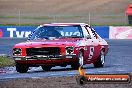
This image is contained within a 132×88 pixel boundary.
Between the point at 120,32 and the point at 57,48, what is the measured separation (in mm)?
28441

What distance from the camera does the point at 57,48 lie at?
16.8 m

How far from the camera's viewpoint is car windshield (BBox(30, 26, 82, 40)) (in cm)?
1792

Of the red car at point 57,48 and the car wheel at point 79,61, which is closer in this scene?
the red car at point 57,48

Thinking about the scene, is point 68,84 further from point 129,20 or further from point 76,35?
point 129,20

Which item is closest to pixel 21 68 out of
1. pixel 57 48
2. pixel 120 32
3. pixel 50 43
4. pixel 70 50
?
pixel 50 43

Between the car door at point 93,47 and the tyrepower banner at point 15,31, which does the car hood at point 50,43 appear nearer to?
the car door at point 93,47

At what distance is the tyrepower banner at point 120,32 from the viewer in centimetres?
4427

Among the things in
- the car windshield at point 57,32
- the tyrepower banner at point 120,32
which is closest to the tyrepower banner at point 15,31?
the tyrepower banner at point 120,32

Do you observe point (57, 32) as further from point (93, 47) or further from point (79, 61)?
point (79, 61)

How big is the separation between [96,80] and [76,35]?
33.3 feet

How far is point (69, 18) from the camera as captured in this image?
57.8 meters

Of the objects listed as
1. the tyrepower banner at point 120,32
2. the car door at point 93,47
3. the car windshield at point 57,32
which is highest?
the car windshield at point 57,32

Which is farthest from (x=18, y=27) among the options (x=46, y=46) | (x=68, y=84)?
(x=68, y=84)

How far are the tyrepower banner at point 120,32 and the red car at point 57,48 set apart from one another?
25830mm
